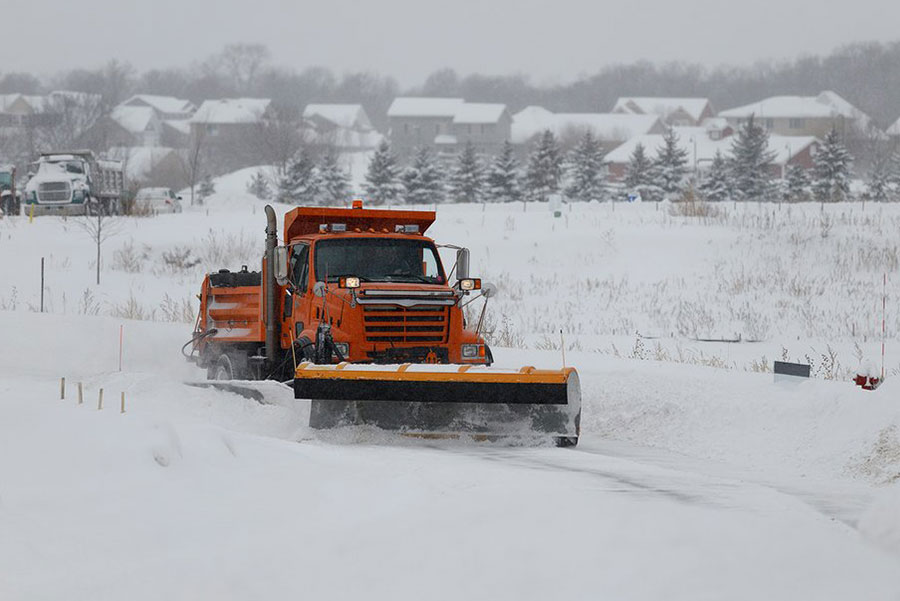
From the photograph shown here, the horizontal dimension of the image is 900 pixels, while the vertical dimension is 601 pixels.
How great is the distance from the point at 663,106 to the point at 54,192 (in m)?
148

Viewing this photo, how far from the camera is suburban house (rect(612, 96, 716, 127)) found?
178 metres

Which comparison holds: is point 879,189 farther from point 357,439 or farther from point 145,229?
point 357,439

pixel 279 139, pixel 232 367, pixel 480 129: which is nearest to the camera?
pixel 232 367

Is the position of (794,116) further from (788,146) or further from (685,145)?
(788,146)

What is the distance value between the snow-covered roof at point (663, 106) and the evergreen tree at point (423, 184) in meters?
118

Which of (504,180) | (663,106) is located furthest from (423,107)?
(504,180)

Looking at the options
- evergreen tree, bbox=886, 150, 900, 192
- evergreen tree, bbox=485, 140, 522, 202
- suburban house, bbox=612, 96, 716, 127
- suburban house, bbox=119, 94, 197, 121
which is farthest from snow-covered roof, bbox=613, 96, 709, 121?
evergreen tree, bbox=485, 140, 522, 202

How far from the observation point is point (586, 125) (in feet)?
489

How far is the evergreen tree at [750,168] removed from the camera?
6631 centimetres

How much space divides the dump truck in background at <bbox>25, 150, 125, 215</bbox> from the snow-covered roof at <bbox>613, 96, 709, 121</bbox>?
13829 centimetres

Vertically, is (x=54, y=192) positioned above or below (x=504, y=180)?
below

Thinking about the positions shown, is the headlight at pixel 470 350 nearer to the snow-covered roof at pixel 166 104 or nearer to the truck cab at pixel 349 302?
the truck cab at pixel 349 302

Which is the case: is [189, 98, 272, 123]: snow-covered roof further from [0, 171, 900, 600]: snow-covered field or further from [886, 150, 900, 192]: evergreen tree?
[0, 171, 900, 600]: snow-covered field

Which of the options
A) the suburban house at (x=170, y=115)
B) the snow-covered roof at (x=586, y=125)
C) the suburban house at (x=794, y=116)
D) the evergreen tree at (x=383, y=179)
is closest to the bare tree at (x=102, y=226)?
the evergreen tree at (x=383, y=179)
